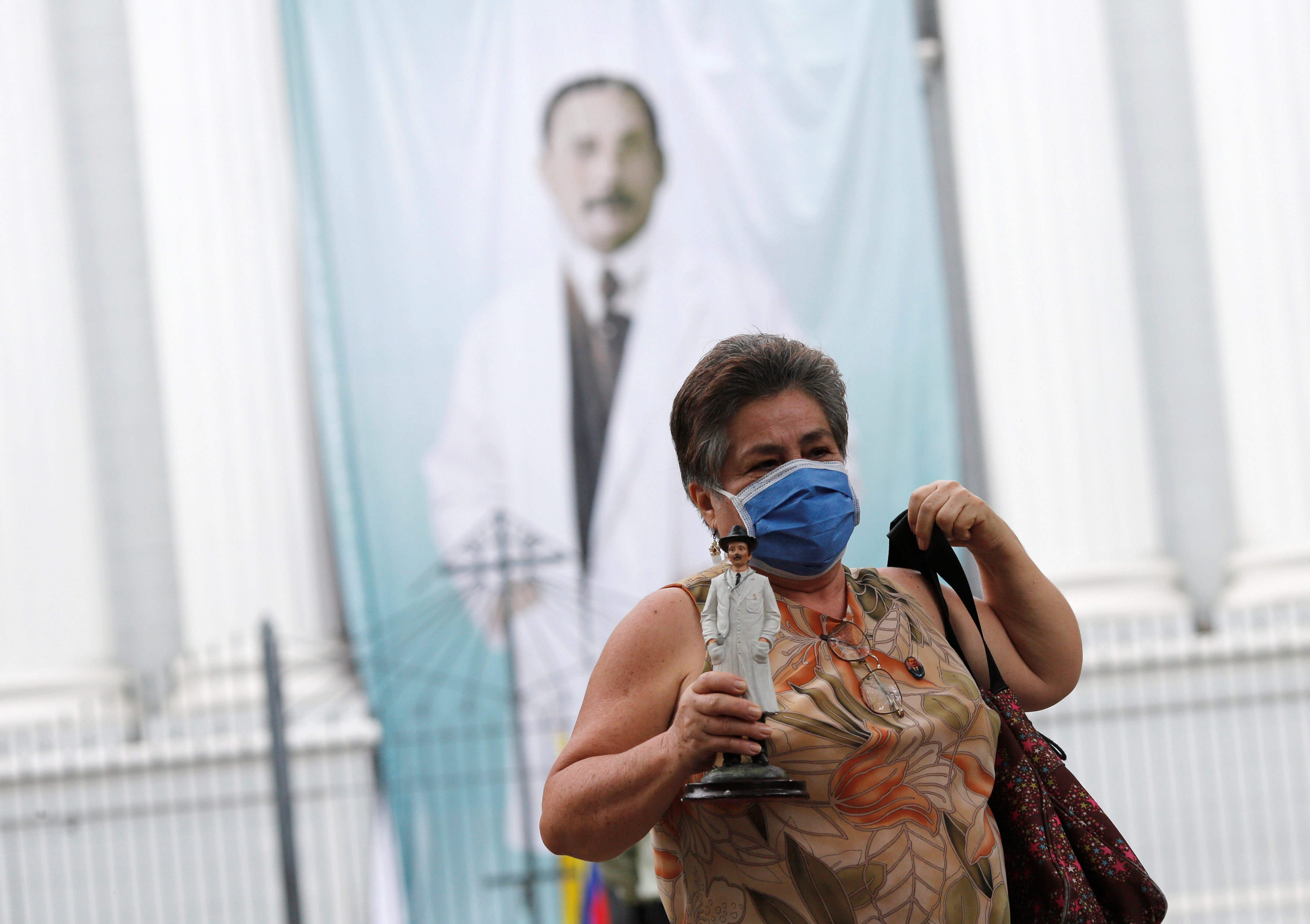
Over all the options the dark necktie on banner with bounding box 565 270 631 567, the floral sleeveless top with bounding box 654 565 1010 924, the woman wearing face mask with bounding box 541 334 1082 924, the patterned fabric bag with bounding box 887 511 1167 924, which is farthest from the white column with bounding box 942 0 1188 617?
the floral sleeveless top with bounding box 654 565 1010 924

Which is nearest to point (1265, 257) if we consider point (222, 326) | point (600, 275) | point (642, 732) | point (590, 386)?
point (600, 275)

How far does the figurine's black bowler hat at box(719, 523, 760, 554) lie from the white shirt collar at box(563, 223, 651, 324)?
6215mm

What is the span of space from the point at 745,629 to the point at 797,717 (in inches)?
6.3

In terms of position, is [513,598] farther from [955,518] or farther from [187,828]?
[955,518]

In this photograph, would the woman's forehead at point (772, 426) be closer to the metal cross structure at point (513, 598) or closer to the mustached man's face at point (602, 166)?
the metal cross structure at point (513, 598)

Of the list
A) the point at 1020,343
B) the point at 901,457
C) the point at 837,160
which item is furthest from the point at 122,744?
the point at 1020,343

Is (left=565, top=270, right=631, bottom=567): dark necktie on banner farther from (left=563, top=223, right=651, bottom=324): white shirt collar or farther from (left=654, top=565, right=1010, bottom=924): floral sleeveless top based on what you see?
(left=654, top=565, right=1010, bottom=924): floral sleeveless top

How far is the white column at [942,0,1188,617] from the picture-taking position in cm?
841

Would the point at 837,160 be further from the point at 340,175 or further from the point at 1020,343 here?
the point at 340,175

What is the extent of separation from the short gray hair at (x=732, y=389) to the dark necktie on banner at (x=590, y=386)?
19.0 ft

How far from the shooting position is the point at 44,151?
868 cm

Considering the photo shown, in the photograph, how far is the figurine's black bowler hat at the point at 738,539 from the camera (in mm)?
1819

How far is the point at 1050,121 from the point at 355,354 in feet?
15.6

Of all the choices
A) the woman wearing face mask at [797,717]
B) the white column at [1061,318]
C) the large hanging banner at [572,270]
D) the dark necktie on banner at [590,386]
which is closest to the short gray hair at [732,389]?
the woman wearing face mask at [797,717]
